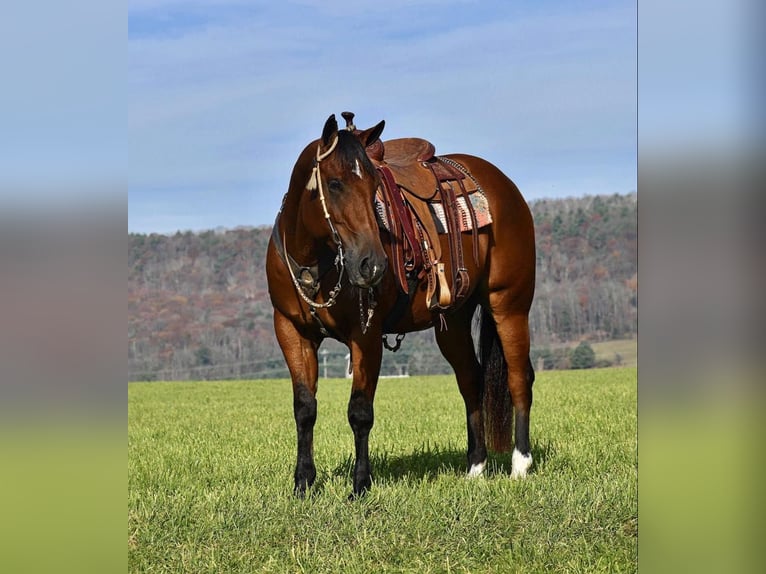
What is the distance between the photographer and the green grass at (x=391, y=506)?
4.70 m

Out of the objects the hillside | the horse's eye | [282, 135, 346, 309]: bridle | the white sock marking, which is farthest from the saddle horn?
the hillside

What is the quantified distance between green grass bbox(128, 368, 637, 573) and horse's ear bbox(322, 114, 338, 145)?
2.37m

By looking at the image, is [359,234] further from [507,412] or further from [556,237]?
[556,237]

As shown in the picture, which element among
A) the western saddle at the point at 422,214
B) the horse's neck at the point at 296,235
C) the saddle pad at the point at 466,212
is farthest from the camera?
the saddle pad at the point at 466,212

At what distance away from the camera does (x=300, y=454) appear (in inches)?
255

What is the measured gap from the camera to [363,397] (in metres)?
6.36

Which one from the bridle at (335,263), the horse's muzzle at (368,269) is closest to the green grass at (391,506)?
the bridle at (335,263)

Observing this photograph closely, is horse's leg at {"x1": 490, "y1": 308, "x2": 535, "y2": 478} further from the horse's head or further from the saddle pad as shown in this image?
the horse's head

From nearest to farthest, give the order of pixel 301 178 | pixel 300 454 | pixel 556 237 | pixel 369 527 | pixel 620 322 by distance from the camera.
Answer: pixel 369 527 < pixel 301 178 < pixel 300 454 < pixel 620 322 < pixel 556 237

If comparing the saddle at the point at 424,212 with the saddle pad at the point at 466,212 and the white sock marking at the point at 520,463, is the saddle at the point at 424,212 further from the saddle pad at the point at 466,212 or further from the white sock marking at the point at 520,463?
the white sock marking at the point at 520,463

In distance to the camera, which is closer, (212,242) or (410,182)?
(410,182)

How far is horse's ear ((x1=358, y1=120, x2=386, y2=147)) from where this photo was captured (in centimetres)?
594
